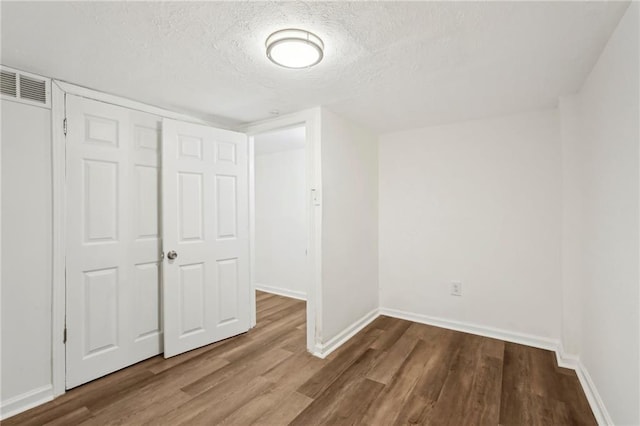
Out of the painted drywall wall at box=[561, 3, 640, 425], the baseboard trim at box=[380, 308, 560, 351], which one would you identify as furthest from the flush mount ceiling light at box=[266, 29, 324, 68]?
the baseboard trim at box=[380, 308, 560, 351]

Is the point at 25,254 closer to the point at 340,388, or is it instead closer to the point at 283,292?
the point at 340,388

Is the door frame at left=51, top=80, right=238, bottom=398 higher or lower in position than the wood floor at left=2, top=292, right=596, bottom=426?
higher

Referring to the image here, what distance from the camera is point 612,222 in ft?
5.47

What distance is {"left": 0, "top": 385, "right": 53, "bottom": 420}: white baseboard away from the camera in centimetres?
187

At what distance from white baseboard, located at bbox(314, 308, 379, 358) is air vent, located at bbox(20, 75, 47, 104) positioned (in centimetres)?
281

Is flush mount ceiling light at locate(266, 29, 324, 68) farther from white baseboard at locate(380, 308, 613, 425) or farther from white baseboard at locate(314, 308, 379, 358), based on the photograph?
white baseboard at locate(380, 308, 613, 425)

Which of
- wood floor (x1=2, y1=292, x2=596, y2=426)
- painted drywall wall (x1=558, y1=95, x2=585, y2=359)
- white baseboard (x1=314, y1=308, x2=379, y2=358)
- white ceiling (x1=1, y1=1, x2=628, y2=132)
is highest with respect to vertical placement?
white ceiling (x1=1, y1=1, x2=628, y2=132)

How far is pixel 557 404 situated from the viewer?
1.96m

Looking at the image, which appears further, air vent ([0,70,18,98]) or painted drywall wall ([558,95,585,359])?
painted drywall wall ([558,95,585,359])

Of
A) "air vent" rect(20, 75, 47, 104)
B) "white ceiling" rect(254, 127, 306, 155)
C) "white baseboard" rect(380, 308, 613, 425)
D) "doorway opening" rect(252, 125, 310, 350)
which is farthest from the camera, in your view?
"doorway opening" rect(252, 125, 310, 350)

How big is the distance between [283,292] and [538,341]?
10.7 ft

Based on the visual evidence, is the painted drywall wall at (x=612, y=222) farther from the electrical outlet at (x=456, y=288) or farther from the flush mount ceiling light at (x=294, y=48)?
the flush mount ceiling light at (x=294, y=48)

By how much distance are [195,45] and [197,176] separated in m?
1.37

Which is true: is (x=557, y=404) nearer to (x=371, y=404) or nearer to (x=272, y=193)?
(x=371, y=404)
